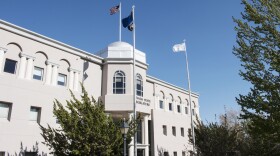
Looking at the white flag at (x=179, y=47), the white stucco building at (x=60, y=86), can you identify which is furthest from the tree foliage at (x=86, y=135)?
the white flag at (x=179, y=47)

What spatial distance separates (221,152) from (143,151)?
8.90 m

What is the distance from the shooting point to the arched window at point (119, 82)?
25094 millimetres

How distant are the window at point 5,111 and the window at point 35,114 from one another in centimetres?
169

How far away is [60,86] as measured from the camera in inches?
862

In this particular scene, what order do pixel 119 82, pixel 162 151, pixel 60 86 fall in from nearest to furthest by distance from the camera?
1. pixel 60 86
2. pixel 119 82
3. pixel 162 151

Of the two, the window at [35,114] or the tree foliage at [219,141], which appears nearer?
the window at [35,114]

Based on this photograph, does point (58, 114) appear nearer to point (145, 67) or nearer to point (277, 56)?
point (277, 56)

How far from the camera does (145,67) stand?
2838cm

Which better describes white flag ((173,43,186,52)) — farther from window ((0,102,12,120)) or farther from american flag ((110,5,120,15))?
window ((0,102,12,120))

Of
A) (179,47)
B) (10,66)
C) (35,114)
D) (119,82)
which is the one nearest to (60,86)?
(35,114)

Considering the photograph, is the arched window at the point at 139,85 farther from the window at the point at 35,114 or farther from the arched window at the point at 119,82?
the window at the point at 35,114

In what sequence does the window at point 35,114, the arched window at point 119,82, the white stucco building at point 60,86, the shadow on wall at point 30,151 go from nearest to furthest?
1. the shadow on wall at point 30,151
2. the white stucco building at point 60,86
3. the window at point 35,114
4. the arched window at point 119,82

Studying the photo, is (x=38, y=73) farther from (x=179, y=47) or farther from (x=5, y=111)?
(x=179, y=47)

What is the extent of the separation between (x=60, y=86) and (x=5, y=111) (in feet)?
16.8
